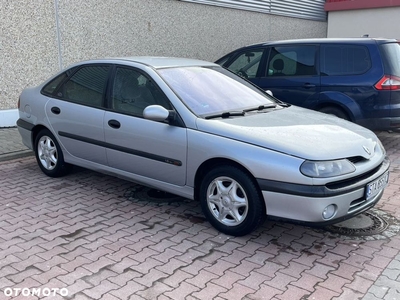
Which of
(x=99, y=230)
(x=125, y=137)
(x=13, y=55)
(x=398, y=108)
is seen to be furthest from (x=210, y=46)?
(x=99, y=230)

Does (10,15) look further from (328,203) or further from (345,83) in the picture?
(328,203)

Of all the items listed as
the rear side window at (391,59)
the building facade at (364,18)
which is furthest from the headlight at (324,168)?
the building facade at (364,18)

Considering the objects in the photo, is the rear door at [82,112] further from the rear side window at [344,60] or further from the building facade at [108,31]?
the rear side window at [344,60]

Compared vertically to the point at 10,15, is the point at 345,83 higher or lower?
lower

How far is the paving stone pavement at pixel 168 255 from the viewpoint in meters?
3.25

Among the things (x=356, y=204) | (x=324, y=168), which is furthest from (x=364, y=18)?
(x=324, y=168)

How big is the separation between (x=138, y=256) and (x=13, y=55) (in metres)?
5.73

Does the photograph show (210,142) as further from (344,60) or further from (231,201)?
(344,60)

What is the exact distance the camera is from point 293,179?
3604mm

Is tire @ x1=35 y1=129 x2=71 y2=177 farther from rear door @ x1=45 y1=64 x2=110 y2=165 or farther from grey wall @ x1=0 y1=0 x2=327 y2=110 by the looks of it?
grey wall @ x1=0 y1=0 x2=327 y2=110

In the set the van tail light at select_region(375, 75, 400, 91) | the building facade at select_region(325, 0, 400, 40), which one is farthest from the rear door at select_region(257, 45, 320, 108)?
the building facade at select_region(325, 0, 400, 40)

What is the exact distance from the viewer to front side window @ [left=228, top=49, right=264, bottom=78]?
311 inches

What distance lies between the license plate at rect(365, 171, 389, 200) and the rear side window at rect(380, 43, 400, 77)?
304cm

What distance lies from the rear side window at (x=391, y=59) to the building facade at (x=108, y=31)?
5.42 metres
